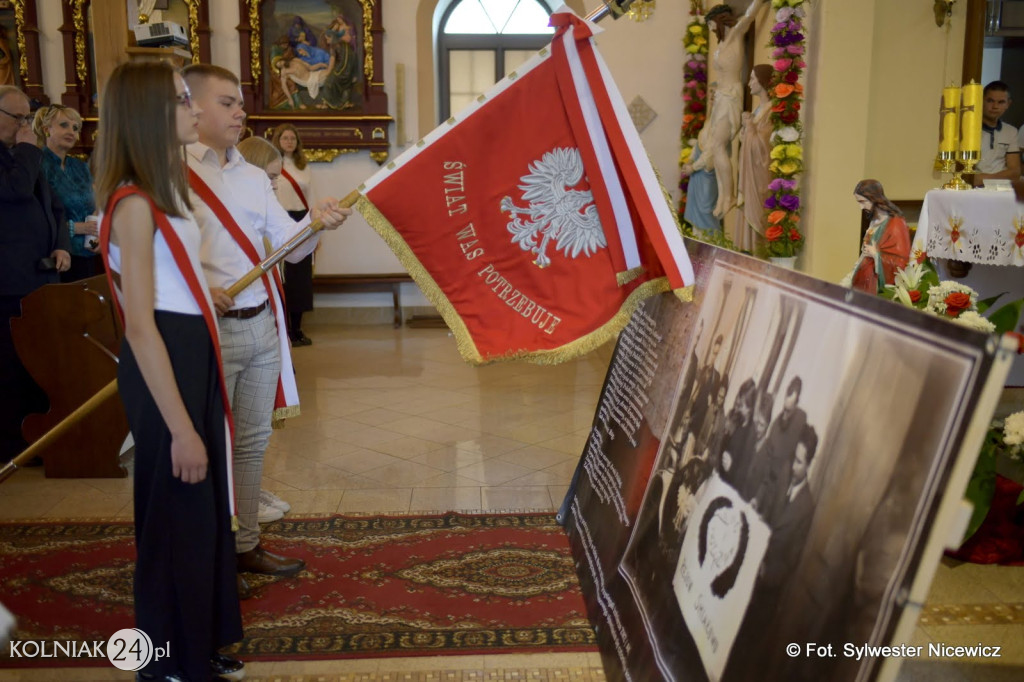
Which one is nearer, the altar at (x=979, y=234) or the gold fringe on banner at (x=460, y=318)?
the gold fringe on banner at (x=460, y=318)

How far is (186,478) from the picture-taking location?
80.4 inches

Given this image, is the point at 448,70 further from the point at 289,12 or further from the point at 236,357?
the point at 236,357

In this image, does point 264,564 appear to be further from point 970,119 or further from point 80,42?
point 80,42

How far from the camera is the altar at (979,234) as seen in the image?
3846mm

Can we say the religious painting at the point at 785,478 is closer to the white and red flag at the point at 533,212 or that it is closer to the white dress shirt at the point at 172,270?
the white and red flag at the point at 533,212

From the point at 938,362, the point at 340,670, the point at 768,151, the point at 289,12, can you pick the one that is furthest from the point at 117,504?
the point at 289,12

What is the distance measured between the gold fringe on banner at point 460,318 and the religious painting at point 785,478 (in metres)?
0.16

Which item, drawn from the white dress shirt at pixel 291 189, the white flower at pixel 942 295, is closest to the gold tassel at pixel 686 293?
the white flower at pixel 942 295

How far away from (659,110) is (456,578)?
23.5 ft

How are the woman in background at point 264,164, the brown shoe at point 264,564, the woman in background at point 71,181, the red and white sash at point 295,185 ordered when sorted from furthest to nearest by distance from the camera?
1. the red and white sash at point 295,185
2. the woman in background at point 71,181
3. the woman in background at point 264,164
4. the brown shoe at point 264,564

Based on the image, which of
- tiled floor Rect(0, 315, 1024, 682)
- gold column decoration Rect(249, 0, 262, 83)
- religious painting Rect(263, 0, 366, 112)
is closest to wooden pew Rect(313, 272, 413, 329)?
tiled floor Rect(0, 315, 1024, 682)

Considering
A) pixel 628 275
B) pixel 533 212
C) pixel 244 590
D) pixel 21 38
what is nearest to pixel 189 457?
pixel 244 590

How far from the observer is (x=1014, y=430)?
9.68 feet

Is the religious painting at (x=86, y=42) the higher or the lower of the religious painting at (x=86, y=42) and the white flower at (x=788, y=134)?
the higher
